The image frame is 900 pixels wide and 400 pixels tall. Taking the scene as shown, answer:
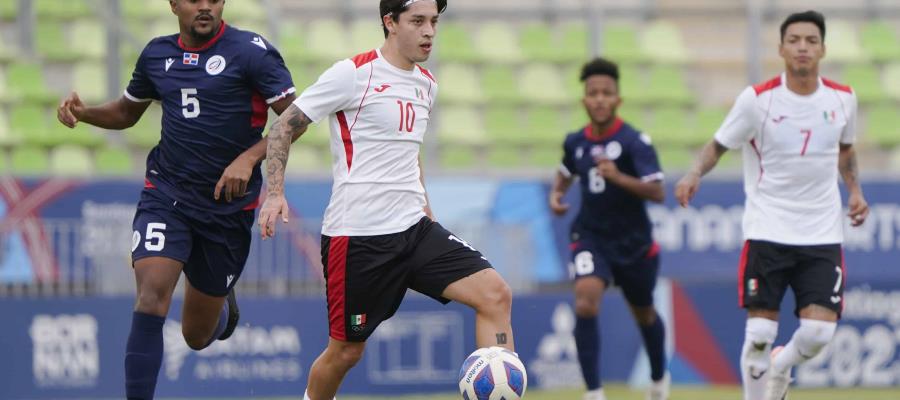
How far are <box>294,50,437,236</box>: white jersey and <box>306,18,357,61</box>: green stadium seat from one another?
35.3 ft

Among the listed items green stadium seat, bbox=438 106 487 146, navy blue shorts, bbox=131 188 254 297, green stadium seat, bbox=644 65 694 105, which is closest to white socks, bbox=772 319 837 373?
navy blue shorts, bbox=131 188 254 297

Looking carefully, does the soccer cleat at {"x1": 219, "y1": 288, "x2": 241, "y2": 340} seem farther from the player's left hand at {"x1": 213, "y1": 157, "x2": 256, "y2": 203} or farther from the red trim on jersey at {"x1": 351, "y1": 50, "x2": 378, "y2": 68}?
the red trim on jersey at {"x1": 351, "y1": 50, "x2": 378, "y2": 68}

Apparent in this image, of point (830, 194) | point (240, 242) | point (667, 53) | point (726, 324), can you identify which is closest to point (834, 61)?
point (667, 53)

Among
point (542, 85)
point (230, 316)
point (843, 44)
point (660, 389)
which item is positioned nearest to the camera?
point (230, 316)

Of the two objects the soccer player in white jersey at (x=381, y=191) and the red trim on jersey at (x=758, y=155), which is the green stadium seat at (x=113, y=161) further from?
the soccer player in white jersey at (x=381, y=191)

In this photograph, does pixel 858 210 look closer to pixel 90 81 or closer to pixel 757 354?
pixel 757 354

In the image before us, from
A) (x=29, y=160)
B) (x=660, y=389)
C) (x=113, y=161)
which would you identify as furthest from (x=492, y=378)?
(x=29, y=160)

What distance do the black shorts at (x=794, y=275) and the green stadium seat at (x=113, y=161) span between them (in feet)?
29.7

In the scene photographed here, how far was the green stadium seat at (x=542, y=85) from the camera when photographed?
1862cm

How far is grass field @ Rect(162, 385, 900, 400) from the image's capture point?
1287 cm

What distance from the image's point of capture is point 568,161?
1161cm

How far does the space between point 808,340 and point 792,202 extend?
0.88 metres

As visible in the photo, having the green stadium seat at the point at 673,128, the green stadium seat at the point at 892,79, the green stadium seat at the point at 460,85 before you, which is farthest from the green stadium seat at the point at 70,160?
the green stadium seat at the point at 892,79

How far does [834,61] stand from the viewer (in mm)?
19516
